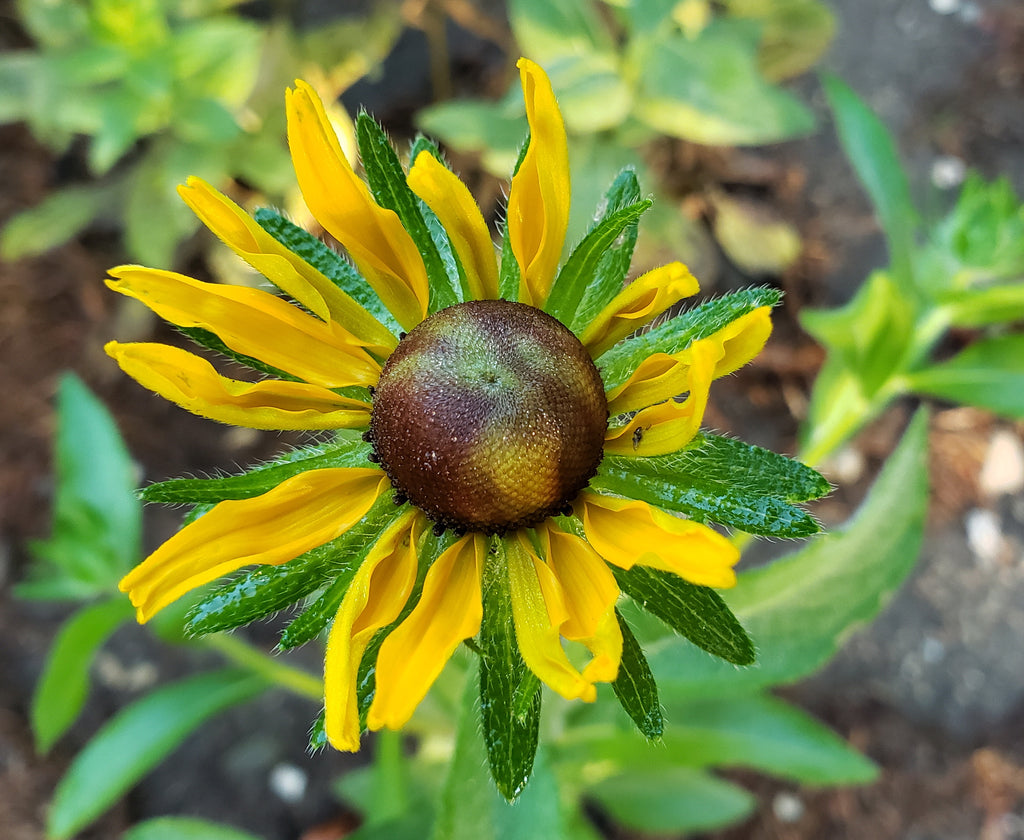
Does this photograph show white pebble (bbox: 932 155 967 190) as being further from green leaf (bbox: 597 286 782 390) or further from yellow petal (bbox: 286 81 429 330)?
yellow petal (bbox: 286 81 429 330)

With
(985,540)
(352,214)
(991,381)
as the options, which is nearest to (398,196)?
(352,214)

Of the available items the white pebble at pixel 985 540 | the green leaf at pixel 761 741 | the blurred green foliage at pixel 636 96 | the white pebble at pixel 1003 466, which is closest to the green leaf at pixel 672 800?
the green leaf at pixel 761 741

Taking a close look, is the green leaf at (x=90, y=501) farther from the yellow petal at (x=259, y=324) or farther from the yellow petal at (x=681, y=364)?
the yellow petal at (x=681, y=364)

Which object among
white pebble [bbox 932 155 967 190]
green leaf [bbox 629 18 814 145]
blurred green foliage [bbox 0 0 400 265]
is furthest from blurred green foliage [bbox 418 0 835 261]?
white pebble [bbox 932 155 967 190]

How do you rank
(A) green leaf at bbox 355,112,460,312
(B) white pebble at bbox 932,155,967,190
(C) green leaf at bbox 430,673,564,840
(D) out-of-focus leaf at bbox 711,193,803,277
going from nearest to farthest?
(A) green leaf at bbox 355,112,460,312, (C) green leaf at bbox 430,673,564,840, (D) out-of-focus leaf at bbox 711,193,803,277, (B) white pebble at bbox 932,155,967,190

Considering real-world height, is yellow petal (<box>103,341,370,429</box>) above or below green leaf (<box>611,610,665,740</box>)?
above

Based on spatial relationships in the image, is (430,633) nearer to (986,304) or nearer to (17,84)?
(986,304)

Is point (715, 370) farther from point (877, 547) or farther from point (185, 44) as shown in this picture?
point (185, 44)
